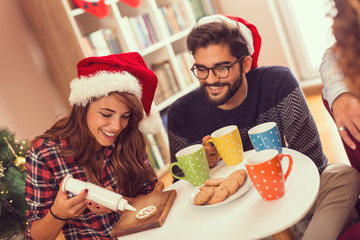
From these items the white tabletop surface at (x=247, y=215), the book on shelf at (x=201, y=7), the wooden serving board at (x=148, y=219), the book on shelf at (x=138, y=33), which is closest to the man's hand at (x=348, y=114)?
the white tabletop surface at (x=247, y=215)

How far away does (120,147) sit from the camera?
5.15 feet

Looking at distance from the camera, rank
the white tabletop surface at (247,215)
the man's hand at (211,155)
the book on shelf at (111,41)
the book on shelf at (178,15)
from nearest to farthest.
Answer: the white tabletop surface at (247,215) < the man's hand at (211,155) < the book on shelf at (111,41) < the book on shelf at (178,15)

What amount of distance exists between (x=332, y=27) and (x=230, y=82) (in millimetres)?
809

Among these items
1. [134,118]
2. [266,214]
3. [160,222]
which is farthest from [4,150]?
[266,214]

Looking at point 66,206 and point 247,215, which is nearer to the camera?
point 247,215

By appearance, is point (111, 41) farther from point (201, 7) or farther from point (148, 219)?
point (148, 219)

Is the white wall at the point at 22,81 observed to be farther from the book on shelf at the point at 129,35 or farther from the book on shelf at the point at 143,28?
the book on shelf at the point at 143,28

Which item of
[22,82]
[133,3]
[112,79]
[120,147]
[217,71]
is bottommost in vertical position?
[120,147]

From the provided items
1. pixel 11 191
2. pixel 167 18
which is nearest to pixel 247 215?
pixel 11 191

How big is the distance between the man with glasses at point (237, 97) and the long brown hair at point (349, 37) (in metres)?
0.76

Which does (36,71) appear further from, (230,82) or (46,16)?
(230,82)

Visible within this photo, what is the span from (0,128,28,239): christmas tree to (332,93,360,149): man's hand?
1.58 meters

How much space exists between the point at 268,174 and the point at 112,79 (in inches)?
29.4

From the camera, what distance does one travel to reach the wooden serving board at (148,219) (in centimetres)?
101
